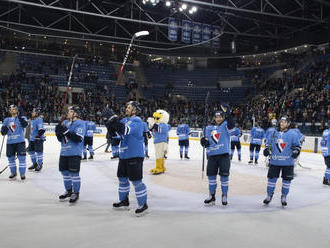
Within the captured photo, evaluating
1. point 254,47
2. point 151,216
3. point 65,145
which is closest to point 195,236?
point 151,216

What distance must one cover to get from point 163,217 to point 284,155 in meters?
2.18

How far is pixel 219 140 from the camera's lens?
5062mm

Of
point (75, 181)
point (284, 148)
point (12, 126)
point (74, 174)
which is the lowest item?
point (75, 181)

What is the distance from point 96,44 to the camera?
90.8 ft

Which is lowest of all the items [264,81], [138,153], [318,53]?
[138,153]

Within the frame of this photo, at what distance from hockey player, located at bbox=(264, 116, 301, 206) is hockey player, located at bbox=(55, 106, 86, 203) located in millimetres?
3072

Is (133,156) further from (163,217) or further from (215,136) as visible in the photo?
(215,136)

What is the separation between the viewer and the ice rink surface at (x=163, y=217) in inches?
137

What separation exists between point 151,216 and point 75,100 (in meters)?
21.8

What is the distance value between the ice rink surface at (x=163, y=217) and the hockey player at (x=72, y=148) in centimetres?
33

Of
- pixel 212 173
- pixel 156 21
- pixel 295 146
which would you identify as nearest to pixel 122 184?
pixel 212 173

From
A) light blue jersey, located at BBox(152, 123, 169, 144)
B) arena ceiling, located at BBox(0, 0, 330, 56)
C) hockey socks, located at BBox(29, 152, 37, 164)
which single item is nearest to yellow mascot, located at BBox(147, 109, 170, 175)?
light blue jersey, located at BBox(152, 123, 169, 144)

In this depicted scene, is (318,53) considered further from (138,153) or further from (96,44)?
(138,153)

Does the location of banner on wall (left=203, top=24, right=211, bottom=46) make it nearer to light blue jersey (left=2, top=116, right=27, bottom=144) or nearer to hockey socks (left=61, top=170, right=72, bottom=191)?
light blue jersey (left=2, top=116, right=27, bottom=144)
